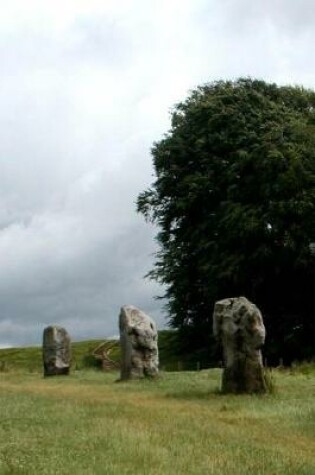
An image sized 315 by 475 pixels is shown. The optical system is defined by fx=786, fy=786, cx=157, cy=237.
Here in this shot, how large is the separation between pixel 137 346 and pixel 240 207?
14656 mm

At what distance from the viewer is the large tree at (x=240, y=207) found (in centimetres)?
4616

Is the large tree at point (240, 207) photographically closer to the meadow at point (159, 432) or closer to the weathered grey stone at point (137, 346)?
the weathered grey stone at point (137, 346)

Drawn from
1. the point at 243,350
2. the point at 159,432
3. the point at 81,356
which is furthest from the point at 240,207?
the point at 159,432

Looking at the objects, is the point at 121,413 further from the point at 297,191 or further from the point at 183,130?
the point at 183,130

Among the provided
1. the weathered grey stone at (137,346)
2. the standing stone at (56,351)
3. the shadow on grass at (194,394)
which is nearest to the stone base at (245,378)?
the shadow on grass at (194,394)

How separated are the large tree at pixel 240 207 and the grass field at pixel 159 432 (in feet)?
62.7

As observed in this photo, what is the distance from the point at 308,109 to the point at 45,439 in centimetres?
4348

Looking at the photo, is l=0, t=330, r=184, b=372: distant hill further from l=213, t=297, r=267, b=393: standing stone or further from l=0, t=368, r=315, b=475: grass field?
l=0, t=368, r=315, b=475: grass field

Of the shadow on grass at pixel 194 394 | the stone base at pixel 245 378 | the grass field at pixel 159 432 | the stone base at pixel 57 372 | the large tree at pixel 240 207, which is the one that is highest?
the large tree at pixel 240 207

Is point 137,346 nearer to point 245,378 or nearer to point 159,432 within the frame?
point 245,378

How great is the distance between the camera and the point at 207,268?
47562mm

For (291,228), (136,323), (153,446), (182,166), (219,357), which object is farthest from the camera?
(182,166)

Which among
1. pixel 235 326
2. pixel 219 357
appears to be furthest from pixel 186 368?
pixel 235 326

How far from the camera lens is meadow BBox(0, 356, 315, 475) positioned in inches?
505
